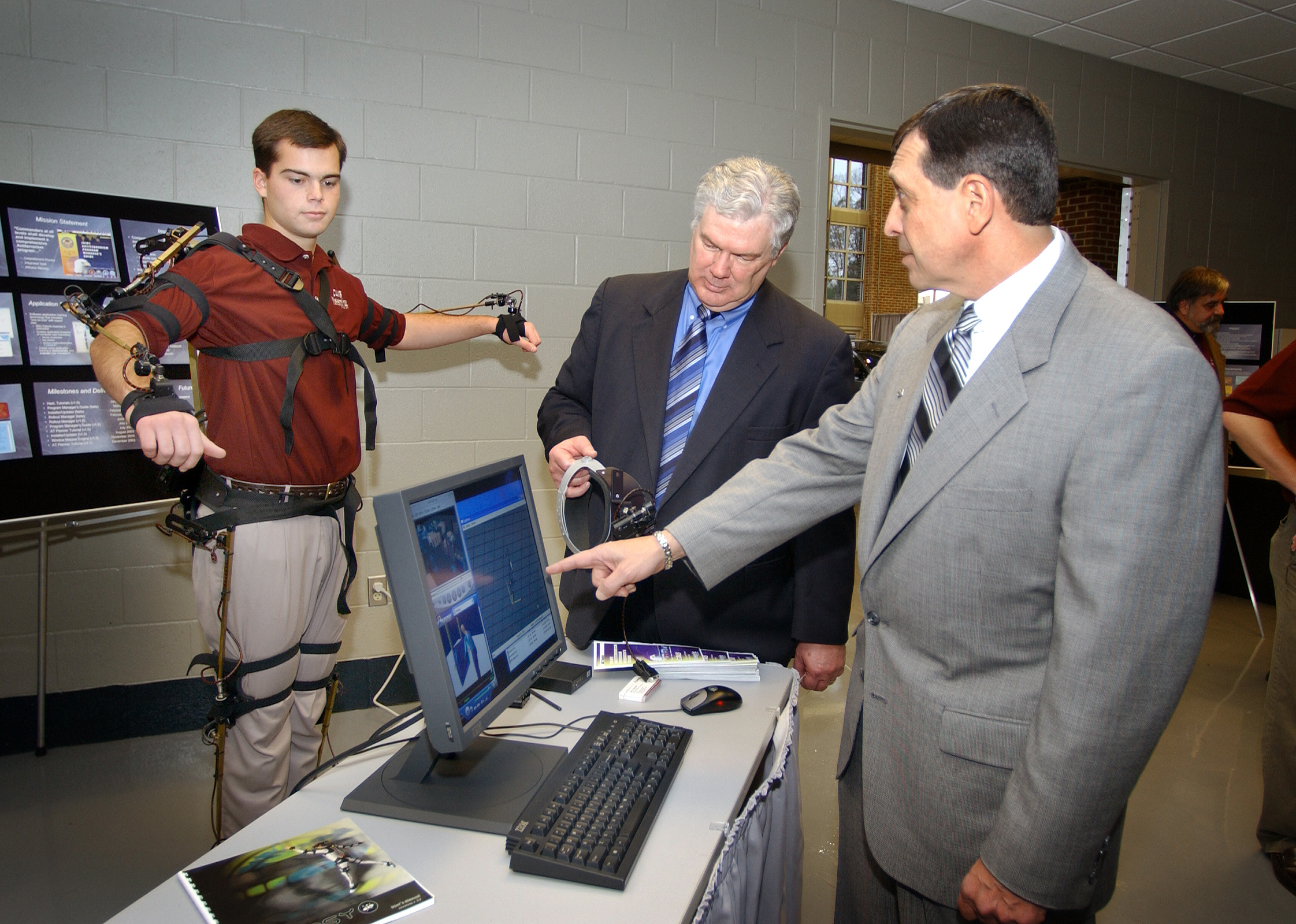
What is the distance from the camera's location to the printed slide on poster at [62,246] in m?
2.39

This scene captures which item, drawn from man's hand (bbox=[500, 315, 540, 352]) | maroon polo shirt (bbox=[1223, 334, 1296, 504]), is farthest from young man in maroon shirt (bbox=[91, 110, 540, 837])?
maroon polo shirt (bbox=[1223, 334, 1296, 504])

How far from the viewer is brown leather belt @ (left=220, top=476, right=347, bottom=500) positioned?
6.47 feet

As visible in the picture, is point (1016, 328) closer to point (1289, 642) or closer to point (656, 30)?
point (1289, 642)

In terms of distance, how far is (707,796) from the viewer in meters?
1.21

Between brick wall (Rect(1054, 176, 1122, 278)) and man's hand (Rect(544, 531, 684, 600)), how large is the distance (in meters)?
6.34

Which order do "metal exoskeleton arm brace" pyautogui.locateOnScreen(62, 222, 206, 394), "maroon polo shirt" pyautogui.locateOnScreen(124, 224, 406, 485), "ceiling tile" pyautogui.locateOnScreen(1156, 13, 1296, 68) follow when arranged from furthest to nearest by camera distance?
"ceiling tile" pyautogui.locateOnScreen(1156, 13, 1296, 68)
"maroon polo shirt" pyautogui.locateOnScreen(124, 224, 406, 485)
"metal exoskeleton arm brace" pyautogui.locateOnScreen(62, 222, 206, 394)

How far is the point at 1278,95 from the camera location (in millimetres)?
5605

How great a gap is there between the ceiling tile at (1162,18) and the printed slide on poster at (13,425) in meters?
5.11

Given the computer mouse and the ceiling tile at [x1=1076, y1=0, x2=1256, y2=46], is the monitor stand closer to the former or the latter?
the computer mouse

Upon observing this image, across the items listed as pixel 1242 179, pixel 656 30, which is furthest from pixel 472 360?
pixel 1242 179

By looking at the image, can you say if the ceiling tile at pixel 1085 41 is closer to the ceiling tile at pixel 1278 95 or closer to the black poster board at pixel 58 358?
the ceiling tile at pixel 1278 95

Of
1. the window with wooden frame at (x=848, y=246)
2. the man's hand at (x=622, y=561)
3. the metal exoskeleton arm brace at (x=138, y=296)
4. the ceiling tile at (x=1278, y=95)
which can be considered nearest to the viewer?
the man's hand at (x=622, y=561)

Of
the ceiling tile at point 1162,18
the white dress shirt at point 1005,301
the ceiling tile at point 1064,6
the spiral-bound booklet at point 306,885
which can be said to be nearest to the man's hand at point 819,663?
the white dress shirt at point 1005,301

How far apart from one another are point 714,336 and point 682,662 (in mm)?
748
